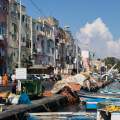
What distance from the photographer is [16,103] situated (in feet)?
103

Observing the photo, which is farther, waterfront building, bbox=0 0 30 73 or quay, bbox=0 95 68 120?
waterfront building, bbox=0 0 30 73

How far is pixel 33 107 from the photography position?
3203 cm

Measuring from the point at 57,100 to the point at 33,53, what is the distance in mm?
67853

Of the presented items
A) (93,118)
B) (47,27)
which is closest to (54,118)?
(93,118)

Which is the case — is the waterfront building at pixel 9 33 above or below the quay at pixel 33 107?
above

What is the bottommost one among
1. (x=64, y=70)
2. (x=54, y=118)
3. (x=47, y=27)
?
(x=54, y=118)

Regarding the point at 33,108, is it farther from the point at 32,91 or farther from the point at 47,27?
the point at 47,27

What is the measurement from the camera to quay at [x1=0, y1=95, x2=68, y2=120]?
2649cm

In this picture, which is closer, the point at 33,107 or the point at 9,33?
the point at 33,107

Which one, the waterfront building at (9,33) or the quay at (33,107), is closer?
the quay at (33,107)

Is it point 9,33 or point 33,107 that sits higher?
point 9,33

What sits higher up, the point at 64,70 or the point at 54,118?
the point at 64,70

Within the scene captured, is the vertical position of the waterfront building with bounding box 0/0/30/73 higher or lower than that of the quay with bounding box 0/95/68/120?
higher

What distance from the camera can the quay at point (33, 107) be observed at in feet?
86.9
